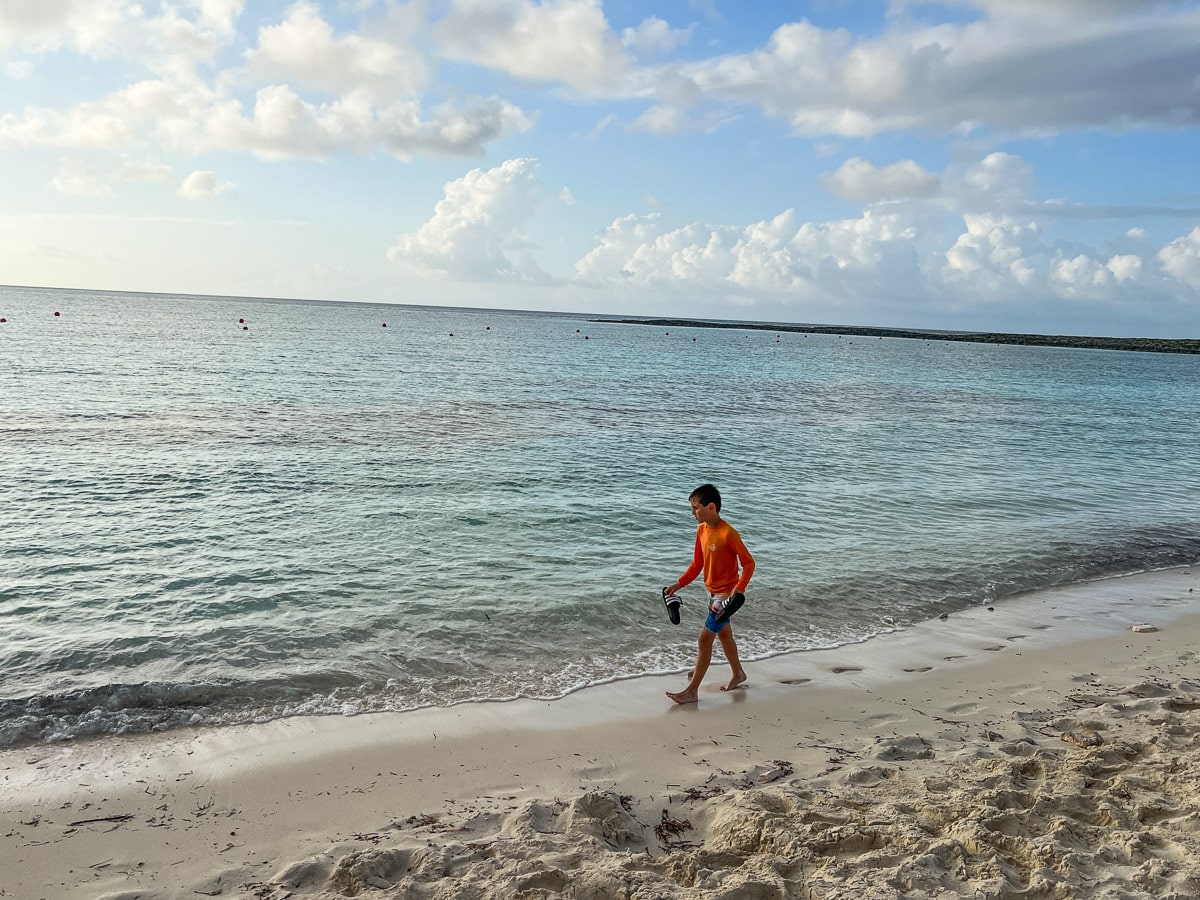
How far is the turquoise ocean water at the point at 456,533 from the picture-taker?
7586 millimetres

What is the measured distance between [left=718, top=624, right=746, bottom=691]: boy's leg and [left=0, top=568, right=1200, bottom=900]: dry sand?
0.11 metres

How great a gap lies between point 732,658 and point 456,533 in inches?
241

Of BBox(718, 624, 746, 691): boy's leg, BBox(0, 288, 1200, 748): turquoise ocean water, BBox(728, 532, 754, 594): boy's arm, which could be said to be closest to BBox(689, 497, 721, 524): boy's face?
BBox(728, 532, 754, 594): boy's arm

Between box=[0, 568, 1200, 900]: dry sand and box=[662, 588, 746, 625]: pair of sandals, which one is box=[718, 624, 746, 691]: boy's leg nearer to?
box=[0, 568, 1200, 900]: dry sand

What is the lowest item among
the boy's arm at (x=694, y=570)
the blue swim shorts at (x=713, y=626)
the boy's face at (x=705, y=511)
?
the blue swim shorts at (x=713, y=626)

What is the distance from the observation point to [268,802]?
523 cm

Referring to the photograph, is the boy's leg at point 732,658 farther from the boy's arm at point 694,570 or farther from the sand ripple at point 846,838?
the sand ripple at point 846,838

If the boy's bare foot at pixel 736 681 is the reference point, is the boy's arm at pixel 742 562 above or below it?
above

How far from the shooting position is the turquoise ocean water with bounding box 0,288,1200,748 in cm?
759

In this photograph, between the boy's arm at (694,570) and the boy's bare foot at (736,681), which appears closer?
the boy's arm at (694,570)

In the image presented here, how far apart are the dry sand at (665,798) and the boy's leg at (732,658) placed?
0.37 feet

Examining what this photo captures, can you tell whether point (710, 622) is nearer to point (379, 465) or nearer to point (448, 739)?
point (448, 739)

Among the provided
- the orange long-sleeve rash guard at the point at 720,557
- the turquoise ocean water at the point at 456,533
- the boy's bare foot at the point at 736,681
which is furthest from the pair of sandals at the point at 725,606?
the turquoise ocean water at the point at 456,533

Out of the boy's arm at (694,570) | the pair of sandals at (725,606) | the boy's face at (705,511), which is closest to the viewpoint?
the pair of sandals at (725,606)
